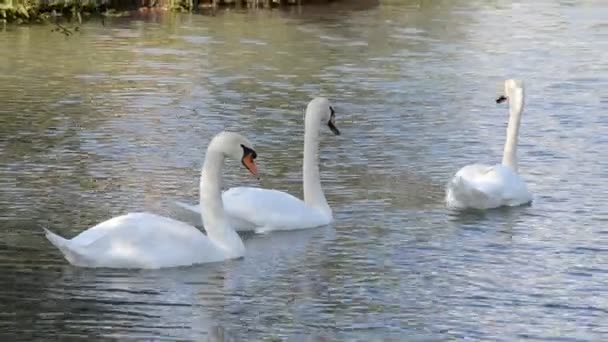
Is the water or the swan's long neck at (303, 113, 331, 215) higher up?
the swan's long neck at (303, 113, 331, 215)

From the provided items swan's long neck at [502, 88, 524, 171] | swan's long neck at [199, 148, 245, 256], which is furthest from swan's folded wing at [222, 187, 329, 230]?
swan's long neck at [502, 88, 524, 171]

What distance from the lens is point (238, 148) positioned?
10227 mm

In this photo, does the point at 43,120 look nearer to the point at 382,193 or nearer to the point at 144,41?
the point at 382,193

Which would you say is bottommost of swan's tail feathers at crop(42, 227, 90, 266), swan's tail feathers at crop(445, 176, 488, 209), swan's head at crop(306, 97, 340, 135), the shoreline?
the shoreline

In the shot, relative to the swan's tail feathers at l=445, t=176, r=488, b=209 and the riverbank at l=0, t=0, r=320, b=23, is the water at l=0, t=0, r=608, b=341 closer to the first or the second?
the swan's tail feathers at l=445, t=176, r=488, b=209

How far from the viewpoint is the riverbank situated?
30672 mm

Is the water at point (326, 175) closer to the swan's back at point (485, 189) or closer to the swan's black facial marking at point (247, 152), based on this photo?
the swan's back at point (485, 189)

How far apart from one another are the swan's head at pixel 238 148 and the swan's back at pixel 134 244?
2.06ft

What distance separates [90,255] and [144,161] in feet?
15.6

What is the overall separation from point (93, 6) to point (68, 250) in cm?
2349

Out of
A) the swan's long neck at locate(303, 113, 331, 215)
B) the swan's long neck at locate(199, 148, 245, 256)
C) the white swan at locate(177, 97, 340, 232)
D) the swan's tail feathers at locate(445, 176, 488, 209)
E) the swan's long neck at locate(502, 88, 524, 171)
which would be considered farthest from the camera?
the swan's long neck at locate(502, 88, 524, 171)

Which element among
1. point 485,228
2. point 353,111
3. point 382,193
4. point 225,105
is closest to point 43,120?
point 225,105

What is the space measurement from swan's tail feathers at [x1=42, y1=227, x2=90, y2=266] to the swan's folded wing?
1.70 meters

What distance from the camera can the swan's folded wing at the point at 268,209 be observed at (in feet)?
37.0
